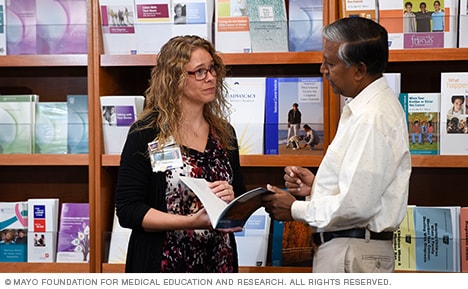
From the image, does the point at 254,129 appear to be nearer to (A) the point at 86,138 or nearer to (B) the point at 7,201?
(A) the point at 86,138

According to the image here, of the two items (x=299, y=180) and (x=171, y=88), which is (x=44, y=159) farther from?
(x=299, y=180)

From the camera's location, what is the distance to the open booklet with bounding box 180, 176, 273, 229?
2332mm

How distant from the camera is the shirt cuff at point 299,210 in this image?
2502 mm

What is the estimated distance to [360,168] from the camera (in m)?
2.31

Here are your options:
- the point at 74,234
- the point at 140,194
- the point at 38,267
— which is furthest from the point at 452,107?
the point at 38,267

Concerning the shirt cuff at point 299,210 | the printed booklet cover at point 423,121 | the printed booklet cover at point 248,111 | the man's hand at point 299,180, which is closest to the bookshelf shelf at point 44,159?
the printed booklet cover at point 248,111

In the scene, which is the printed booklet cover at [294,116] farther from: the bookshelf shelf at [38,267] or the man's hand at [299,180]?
the bookshelf shelf at [38,267]

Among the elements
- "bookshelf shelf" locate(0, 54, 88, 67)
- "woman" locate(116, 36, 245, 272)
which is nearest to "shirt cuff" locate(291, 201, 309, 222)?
"woman" locate(116, 36, 245, 272)

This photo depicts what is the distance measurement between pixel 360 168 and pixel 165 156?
0.68 metres

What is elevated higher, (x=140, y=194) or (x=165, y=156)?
(x=165, y=156)

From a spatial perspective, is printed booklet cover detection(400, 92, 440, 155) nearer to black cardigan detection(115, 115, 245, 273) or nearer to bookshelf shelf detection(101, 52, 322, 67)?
bookshelf shelf detection(101, 52, 322, 67)

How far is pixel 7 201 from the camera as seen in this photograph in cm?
385

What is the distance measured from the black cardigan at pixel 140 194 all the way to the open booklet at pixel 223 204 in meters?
0.20

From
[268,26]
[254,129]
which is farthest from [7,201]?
[268,26]
